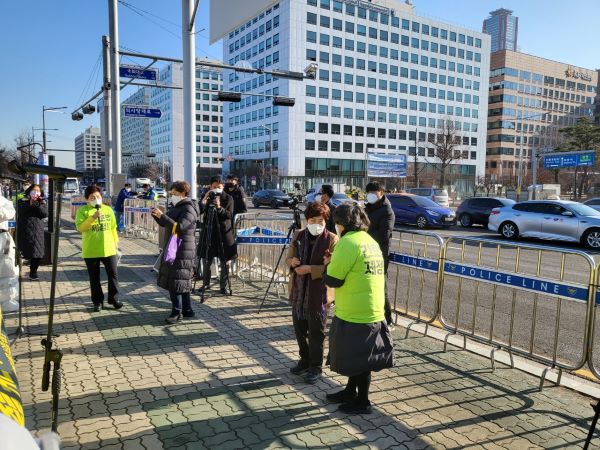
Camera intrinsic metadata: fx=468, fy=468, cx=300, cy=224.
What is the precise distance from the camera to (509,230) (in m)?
18.1

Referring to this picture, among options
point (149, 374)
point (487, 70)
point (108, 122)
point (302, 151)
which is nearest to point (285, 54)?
point (302, 151)

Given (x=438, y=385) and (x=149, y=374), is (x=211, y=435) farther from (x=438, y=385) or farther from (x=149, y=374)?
(x=438, y=385)

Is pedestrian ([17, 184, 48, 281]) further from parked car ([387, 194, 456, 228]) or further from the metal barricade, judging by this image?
parked car ([387, 194, 456, 228])

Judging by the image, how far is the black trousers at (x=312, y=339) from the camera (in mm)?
4527

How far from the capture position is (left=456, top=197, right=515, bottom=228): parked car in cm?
2214

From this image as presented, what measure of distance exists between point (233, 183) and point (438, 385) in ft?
22.0

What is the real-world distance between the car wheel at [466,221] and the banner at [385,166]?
122ft

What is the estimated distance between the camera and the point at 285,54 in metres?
72.6

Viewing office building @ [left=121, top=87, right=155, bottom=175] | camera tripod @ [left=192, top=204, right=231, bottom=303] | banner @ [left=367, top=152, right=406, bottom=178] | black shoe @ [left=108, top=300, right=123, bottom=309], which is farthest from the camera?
office building @ [left=121, top=87, right=155, bottom=175]

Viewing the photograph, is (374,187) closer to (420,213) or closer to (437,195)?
(420,213)

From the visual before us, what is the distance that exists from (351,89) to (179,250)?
7851 cm

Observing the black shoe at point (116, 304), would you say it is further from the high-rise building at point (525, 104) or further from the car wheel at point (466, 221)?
the high-rise building at point (525, 104)

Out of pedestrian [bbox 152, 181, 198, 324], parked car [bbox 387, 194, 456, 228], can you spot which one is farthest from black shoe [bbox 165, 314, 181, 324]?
parked car [bbox 387, 194, 456, 228]

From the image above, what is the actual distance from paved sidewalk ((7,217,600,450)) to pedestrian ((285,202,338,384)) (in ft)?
0.88
